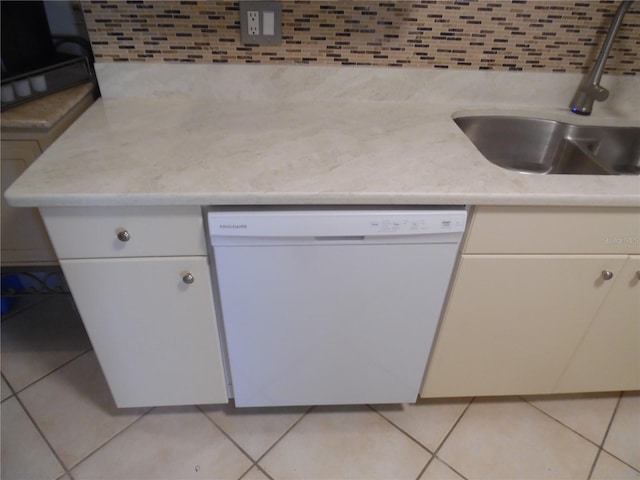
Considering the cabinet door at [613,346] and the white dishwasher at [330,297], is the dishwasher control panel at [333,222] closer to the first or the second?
the white dishwasher at [330,297]

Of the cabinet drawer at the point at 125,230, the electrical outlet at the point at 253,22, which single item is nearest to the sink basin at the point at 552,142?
the electrical outlet at the point at 253,22

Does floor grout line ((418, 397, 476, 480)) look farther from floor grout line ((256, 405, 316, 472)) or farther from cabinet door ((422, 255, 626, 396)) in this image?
floor grout line ((256, 405, 316, 472))

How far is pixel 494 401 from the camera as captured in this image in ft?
4.97

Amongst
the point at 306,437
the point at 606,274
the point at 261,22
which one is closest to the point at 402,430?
the point at 306,437

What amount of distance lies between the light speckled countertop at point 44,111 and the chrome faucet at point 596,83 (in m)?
1.65

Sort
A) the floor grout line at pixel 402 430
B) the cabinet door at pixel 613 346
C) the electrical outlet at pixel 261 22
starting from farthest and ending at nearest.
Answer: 1. the floor grout line at pixel 402 430
2. the electrical outlet at pixel 261 22
3. the cabinet door at pixel 613 346

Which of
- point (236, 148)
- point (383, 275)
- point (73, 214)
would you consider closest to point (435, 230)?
point (383, 275)

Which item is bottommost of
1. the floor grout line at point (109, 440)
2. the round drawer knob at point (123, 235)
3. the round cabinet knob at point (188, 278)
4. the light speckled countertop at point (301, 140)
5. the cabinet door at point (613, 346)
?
the floor grout line at point (109, 440)

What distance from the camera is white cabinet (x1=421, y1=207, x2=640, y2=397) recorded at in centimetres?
102

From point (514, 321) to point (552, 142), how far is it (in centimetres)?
67

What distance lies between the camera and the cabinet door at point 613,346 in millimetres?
1140

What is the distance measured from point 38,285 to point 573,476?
192 cm

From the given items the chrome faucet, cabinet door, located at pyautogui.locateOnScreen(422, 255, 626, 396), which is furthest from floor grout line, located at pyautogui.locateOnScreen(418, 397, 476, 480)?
the chrome faucet

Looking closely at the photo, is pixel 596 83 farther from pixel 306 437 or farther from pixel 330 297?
pixel 306 437
